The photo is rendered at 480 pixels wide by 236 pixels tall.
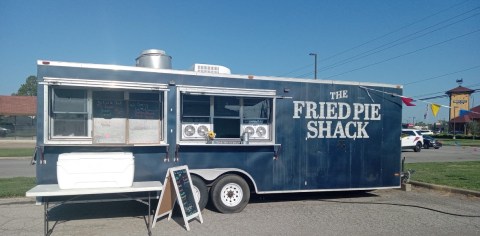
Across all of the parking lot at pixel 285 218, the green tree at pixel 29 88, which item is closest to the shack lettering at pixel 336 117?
the parking lot at pixel 285 218

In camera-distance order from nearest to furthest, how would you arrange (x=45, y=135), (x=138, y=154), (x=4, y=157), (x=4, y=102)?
(x=45, y=135) → (x=138, y=154) → (x=4, y=157) → (x=4, y=102)

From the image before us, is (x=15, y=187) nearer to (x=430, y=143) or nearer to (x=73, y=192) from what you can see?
(x=73, y=192)

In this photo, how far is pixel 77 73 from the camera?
6496 millimetres

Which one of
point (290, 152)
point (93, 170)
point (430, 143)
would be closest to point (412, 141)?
point (430, 143)

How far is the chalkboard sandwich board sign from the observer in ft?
20.6

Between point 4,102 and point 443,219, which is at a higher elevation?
point 4,102

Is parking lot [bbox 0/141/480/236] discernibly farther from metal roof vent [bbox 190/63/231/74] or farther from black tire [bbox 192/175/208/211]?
metal roof vent [bbox 190/63/231/74]

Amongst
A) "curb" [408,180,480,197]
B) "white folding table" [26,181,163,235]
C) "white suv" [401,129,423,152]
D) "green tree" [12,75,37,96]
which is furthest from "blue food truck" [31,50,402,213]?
"green tree" [12,75,37,96]

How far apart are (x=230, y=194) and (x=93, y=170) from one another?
8.58 ft

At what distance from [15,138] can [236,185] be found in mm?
32307

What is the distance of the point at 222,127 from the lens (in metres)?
7.62

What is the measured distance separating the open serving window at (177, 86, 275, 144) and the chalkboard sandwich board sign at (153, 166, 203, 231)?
947 millimetres

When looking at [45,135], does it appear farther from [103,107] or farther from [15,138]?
[15,138]

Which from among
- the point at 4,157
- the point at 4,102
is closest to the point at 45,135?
the point at 4,157
